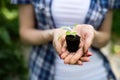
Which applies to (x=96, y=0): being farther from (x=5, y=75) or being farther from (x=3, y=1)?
(x=3, y=1)

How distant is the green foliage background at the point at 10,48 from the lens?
330 centimetres

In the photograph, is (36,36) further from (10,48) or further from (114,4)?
(10,48)

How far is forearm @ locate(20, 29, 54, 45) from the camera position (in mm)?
1952

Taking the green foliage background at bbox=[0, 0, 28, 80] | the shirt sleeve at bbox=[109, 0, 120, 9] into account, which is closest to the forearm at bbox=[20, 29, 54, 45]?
the shirt sleeve at bbox=[109, 0, 120, 9]

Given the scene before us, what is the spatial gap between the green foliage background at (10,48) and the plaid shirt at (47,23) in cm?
120

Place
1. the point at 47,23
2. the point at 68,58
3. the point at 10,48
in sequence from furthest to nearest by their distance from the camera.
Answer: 1. the point at 10,48
2. the point at 47,23
3. the point at 68,58

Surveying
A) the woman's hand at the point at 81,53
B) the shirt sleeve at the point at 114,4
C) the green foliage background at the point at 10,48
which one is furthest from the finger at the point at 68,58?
the green foliage background at the point at 10,48

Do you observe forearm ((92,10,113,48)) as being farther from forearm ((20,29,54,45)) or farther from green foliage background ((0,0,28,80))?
green foliage background ((0,0,28,80))

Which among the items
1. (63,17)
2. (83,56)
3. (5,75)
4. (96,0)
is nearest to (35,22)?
(63,17)

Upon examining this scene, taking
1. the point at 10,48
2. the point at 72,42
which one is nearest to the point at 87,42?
the point at 72,42

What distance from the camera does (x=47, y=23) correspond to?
6.49ft

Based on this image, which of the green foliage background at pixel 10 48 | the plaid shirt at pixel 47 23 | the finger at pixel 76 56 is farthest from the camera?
the green foliage background at pixel 10 48

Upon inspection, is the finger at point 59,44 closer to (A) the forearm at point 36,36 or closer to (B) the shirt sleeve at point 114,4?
(A) the forearm at point 36,36

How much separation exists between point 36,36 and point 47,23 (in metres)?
0.08
